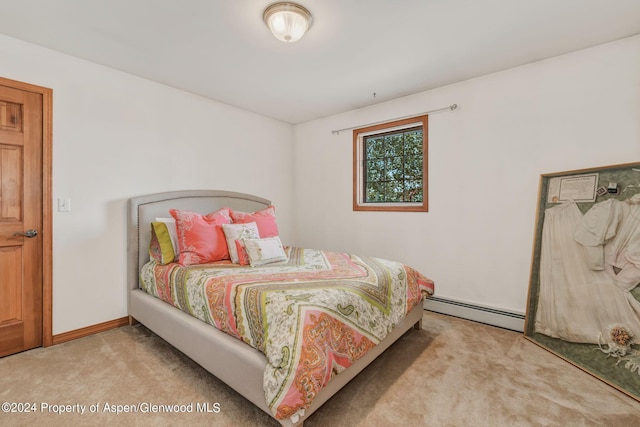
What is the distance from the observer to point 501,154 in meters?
2.76

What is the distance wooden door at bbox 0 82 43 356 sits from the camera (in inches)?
86.4

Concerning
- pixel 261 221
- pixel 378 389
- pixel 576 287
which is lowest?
pixel 378 389

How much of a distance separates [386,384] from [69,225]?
2.77 meters

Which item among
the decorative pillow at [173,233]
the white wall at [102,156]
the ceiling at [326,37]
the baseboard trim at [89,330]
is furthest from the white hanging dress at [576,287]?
the baseboard trim at [89,330]

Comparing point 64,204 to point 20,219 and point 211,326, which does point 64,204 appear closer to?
point 20,219

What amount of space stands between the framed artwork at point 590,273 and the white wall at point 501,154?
0.18 m

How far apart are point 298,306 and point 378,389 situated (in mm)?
843

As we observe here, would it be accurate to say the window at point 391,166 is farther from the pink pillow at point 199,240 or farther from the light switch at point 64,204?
the light switch at point 64,204

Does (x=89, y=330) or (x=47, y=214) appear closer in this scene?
(x=47, y=214)

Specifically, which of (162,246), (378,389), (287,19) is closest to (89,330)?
(162,246)

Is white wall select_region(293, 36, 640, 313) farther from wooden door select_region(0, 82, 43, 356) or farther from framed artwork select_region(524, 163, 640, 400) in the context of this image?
wooden door select_region(0, 82, 43, 356)

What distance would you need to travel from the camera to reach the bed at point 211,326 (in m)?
1.53

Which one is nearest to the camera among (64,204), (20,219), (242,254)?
(20,219)

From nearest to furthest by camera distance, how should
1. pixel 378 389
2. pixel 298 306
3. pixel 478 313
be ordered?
pixel 298 306
pixel 378 389
pixel 478 313
